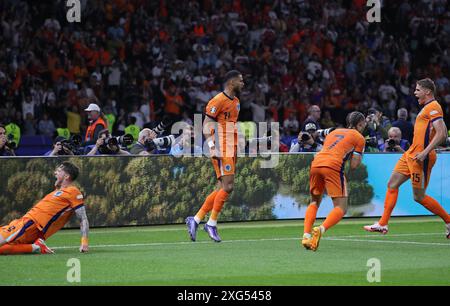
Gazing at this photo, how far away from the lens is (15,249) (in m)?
12.8

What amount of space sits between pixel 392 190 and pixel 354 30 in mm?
17460

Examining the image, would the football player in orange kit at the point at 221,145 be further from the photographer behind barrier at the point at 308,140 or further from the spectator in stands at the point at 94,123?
the photographer behind barrier at the point at 308,140

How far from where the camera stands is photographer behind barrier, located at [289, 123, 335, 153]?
64.5 ft

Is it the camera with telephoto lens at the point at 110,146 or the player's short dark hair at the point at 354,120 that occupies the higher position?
the player's short dark hair at the point at 354,120

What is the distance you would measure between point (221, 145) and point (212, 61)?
44.0 feet

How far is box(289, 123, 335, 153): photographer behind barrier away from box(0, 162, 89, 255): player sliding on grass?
740 centimetres

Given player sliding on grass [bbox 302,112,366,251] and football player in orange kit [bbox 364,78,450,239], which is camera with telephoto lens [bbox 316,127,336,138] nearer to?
football player in orange kit [bbox 364,78,450,239]

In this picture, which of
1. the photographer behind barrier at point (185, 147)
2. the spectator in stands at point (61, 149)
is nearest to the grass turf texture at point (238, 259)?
the spectator in stands at point (61, 149)

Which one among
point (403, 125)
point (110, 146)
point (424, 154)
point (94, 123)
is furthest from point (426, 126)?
point (403, 125)

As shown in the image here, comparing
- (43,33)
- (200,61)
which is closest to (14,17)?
(43,33)

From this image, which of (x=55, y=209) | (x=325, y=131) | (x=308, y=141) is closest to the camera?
(x=55, y=209)

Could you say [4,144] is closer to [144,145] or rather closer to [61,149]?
[61,149]

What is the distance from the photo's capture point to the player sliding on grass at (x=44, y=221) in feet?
41.9
